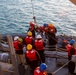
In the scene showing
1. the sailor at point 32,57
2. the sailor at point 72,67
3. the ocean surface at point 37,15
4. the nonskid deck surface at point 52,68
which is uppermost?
the sailor at point 32,57

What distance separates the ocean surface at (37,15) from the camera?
26125mm

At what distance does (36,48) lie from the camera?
36.9ft

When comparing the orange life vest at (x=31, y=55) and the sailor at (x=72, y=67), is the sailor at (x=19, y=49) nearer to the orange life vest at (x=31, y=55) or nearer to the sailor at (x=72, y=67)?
the orange life vest at (x=31, y=55)

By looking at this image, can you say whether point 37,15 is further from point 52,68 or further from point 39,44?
point 39,44

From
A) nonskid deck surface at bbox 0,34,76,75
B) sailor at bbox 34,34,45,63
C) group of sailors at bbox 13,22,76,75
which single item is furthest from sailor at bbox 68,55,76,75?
sailor at bbox 34,34,45,63

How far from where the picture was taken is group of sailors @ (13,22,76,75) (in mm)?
10156

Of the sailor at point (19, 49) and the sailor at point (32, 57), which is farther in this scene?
the sailor at point (19, 49)

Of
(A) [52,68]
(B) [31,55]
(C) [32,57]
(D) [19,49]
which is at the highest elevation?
(B) [31,55]

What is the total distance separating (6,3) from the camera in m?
34.9

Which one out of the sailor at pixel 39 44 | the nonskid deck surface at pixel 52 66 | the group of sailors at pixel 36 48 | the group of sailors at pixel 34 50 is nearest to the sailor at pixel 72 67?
the group of sailors at pixel 36 48

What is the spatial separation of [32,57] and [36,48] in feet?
3.34

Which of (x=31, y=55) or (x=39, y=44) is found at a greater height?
(x=39, y=44)

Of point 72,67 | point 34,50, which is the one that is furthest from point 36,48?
point 72,67

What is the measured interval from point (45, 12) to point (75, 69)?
20979 mm
